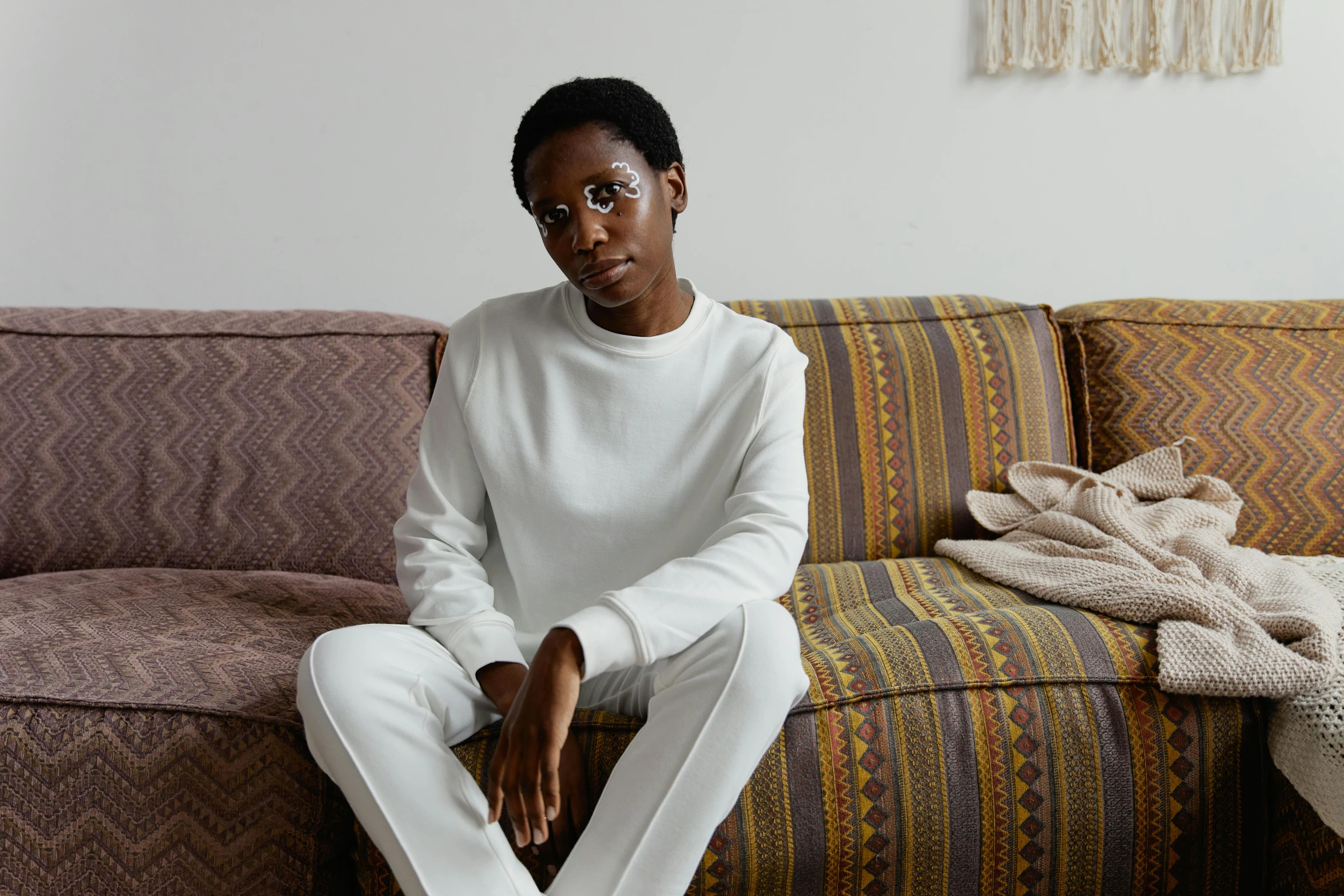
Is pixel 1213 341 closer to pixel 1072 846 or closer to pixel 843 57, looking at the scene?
pixel 843 57

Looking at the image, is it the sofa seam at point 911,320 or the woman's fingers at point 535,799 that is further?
the sofa seam at point 911,320

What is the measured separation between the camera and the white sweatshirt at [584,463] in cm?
110

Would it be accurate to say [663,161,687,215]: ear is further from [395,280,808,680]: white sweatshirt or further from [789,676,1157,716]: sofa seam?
[789,676,1157,716]: sofa seam

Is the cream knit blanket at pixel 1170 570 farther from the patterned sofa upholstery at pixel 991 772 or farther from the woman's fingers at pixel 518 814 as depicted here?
the woman's fingers at pixel 518 814

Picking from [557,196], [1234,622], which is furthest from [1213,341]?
[557,196]

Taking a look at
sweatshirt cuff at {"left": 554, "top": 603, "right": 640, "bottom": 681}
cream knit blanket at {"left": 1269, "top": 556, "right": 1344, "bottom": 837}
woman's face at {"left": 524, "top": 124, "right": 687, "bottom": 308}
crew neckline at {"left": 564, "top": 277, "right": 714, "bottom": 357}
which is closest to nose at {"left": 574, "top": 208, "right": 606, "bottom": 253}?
woman's face at {"left": 524, "top": 124, "right": 687, "bottom": 308}

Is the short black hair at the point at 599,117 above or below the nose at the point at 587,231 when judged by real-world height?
above

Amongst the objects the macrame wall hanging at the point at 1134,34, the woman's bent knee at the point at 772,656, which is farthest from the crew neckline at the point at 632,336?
the macrame wall hanging at the point at 1134,34

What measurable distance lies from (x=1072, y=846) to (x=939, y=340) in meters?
0.82

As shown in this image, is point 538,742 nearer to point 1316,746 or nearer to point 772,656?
point 772,656

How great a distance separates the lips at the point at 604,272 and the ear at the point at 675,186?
12cm

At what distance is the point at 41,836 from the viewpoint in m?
0.98

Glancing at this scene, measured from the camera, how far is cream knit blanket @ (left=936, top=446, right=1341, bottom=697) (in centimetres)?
100

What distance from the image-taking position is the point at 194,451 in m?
1.50
